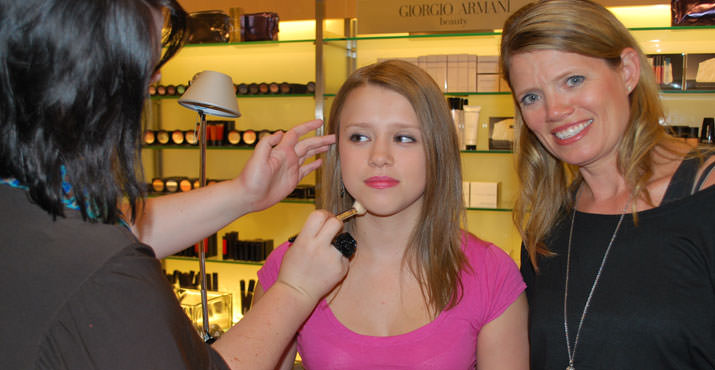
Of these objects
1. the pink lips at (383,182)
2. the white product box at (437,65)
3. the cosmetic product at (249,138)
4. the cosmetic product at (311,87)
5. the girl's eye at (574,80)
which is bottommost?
the pink lips at (383,182)

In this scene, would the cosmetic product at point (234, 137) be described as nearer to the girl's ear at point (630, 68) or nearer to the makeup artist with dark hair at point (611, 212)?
the makeup artist with dark hair at point (611, 212)

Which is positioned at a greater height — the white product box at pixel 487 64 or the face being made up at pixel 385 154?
the white product box at pixel 487 64

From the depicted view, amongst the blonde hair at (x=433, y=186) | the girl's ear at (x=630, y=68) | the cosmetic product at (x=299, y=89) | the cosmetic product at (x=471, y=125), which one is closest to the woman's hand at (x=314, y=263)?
the blonde hair at (x=433, y=186)

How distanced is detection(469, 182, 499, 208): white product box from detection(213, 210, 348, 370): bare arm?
214 cm

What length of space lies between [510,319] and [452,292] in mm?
168

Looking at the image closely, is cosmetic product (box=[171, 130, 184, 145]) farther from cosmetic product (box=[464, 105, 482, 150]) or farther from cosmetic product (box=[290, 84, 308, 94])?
cosmetic product (box=[464, 105, 482, 150])

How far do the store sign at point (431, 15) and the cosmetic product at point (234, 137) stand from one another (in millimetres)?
1097

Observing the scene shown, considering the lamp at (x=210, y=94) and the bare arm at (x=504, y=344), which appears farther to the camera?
the lamp at (x=210, y=94)

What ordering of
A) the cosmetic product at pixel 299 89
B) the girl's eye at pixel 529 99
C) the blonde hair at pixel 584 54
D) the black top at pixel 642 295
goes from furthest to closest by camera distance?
the cosmetic product at pixel 299 89 → the girl's eye at pixel 529 99 → the blonde hair at pixel 584 54 → the black top at pixel 642 295

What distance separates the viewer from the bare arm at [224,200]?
1532 mm

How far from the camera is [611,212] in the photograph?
1.49m

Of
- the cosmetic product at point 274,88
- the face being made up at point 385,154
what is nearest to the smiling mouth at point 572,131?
the face being made up at point 385,154

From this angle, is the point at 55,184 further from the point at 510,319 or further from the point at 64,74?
the point at 510,319

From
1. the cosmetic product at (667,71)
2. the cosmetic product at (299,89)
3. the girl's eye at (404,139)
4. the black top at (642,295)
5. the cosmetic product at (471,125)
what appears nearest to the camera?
the black top at (642,295)
